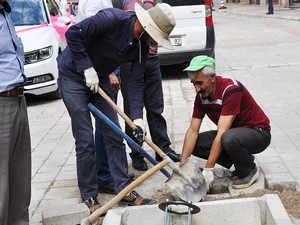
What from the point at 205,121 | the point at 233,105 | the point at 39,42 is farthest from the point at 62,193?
the point at 39,42

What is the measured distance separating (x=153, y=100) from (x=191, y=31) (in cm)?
483

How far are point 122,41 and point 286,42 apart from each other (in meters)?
11.3

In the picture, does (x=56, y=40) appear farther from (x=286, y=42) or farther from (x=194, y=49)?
(x=286, y=42)

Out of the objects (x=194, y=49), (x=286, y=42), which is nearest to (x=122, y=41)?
(x=194, y=49)

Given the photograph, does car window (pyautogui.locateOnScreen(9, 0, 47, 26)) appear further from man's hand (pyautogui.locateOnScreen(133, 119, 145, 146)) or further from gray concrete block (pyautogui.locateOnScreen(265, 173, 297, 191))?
gray concrete block (pyautogui.locateOnScreen(265, 173, 297, 191))

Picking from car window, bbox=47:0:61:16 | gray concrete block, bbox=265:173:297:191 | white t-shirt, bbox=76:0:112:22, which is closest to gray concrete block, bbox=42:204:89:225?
gray concrete block, bbox=265:173:297:191

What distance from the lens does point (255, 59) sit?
1216cm

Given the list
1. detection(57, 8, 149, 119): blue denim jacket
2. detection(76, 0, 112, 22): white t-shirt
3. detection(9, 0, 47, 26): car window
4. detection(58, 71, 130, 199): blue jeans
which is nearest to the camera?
detection(57, 8, 149, 119): blue denim jacket

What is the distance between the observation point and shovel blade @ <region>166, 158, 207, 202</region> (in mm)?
4238

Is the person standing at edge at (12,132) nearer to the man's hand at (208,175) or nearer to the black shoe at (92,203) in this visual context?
the black shoe at (92,203)

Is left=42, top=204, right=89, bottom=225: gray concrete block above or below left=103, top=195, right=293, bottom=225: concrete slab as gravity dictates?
below

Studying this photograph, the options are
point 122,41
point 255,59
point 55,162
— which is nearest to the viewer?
point 122,41

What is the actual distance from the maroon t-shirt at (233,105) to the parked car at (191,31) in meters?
5.46

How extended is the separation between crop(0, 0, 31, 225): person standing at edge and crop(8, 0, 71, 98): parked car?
15.8ft
